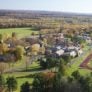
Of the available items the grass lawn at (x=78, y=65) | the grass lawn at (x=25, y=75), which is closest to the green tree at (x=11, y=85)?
the grass lawn at (x=25, y=75)

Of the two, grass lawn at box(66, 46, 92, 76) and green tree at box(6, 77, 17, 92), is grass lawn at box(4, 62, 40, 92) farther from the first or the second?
grass lawn at box(66, 46, 92, 76)

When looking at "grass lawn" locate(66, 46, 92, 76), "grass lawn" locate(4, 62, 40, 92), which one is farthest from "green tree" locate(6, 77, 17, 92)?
"grass lawn" locate(66, 46, 92, 76)

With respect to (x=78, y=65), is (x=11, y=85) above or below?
above

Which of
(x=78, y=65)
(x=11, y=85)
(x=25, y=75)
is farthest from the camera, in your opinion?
(x=78, y=65)

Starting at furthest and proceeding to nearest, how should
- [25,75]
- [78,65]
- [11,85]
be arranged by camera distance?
[78,65], [25,75], [11,85]

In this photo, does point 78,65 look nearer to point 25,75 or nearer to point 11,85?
point 25,75

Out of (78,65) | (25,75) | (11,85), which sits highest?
(11,85)

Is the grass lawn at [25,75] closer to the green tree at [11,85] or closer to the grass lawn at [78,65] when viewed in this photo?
the green tree at [11,85]

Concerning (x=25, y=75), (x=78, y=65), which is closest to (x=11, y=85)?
(x=25, y=75)

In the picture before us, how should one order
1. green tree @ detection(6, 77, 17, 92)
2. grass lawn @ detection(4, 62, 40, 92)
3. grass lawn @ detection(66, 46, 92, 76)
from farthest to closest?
grass lawn @ detection(66, 46, 92, 76) → grass lawn @ detection(4, 62, 40, 92) → green tree @ detection(6, 77, 17, 92)

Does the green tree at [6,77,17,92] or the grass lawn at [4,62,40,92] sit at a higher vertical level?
the green tree at [6,77,17,92]

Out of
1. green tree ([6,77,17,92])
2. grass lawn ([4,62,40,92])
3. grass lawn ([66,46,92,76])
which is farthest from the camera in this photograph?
grass lawn ([66,46,92,76])

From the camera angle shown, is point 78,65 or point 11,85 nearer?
point 11,85
